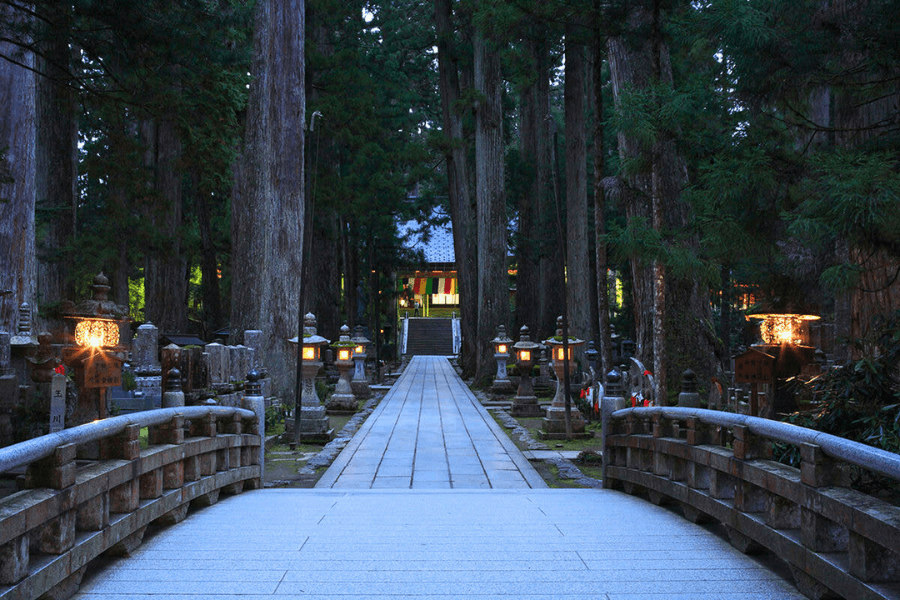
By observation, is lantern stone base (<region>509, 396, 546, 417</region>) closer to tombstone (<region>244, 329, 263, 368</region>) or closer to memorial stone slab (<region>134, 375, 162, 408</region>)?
tombstone (<region>244, 329, 263, 368</region>)

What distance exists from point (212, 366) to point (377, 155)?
14511 millimetres

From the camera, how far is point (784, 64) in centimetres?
655

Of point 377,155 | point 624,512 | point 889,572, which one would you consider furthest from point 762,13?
point 377,155

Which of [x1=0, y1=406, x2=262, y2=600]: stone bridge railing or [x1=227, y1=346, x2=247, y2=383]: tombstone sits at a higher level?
[x1=227, y1=346, x2=247, y2=383]: tombstone

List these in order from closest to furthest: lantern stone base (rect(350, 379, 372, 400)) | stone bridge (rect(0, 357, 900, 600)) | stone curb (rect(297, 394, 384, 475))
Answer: stone bridge (rect(0, 357, 900, 600)), stone curb (rect(297, 394, 384, 475)), lantern stone base (rect(350, 379, 372, 400))

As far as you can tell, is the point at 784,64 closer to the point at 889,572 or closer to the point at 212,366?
the point at 889,572

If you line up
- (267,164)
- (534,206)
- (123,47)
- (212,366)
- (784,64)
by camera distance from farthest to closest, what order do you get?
(534,206) < (267,164) < (212,366) < (123,47) < (784,64)

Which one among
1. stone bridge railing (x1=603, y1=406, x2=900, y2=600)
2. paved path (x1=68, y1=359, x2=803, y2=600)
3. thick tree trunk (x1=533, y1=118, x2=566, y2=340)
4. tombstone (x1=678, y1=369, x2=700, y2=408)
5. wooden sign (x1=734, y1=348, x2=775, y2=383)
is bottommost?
paved path (x1=68, y1=359, x2=803, y2=600)

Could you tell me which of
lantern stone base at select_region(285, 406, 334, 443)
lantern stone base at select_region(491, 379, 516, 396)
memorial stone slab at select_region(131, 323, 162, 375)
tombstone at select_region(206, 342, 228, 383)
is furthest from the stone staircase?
tombstone at select_region(206, 342, 228, 383)

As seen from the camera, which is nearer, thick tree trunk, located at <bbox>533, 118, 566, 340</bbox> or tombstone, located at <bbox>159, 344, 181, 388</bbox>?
tombstone, located at <bbox>159, 344, 181, 388</bbox>

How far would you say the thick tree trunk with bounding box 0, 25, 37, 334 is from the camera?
11633 millimetres

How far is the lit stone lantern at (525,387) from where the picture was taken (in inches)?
582

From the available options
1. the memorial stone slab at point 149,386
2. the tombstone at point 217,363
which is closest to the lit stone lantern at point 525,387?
the tombstone at point 217,363

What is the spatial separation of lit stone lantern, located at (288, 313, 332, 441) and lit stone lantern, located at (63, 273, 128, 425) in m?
3.46
